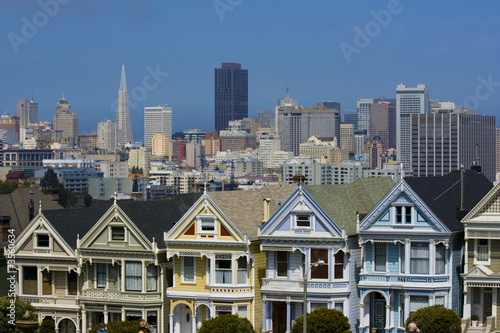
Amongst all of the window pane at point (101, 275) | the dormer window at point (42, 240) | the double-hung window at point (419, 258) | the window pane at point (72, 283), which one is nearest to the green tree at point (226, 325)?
the window pane at point (101, 275)

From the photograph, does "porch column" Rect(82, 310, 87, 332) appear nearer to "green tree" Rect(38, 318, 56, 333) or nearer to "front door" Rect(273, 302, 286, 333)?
"green tree" Rect(38, 318, 56, 333)

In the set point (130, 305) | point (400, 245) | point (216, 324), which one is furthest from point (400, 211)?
point (130, 305)

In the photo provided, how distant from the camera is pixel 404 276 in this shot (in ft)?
162

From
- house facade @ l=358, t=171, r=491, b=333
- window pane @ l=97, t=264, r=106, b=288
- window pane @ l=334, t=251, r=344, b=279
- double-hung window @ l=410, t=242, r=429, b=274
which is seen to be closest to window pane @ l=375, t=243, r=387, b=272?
house facade @ l=358, t=171, r=491, b=333

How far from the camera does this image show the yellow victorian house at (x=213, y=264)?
172 ft

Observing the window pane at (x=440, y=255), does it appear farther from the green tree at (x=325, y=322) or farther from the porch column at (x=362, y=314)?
the green tree at (x=325, y=322)

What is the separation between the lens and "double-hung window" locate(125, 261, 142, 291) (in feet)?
178

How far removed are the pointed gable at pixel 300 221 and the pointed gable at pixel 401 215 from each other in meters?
1.49

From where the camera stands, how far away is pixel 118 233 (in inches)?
2160

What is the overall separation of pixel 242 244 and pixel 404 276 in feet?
22.4

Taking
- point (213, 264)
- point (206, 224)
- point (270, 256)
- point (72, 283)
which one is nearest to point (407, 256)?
point (270, 256)

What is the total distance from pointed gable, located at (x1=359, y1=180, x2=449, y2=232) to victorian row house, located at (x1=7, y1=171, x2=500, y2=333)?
0.15ft

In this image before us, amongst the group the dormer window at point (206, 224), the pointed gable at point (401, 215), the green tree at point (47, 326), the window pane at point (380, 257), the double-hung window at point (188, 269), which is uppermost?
the pointed gable at point (401, 215)

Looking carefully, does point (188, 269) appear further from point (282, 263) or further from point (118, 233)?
point (282, 263)
